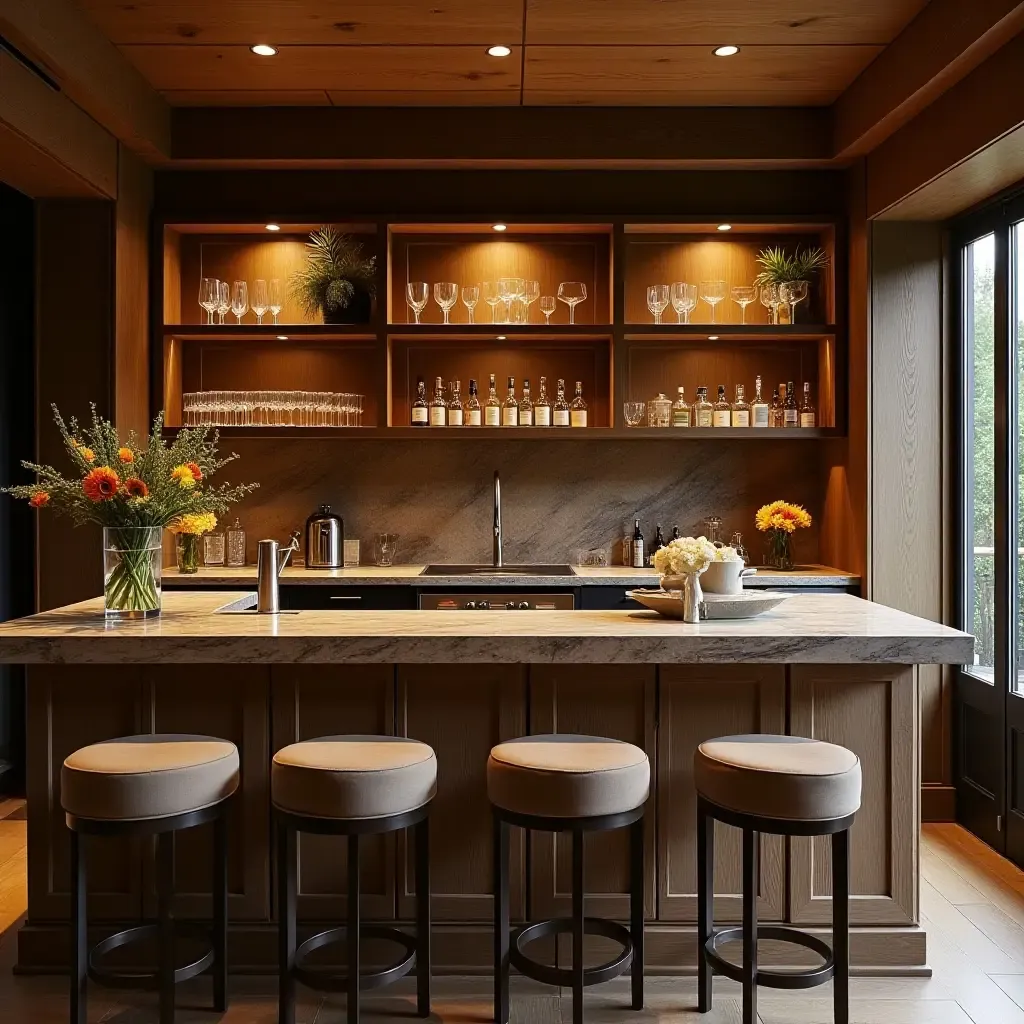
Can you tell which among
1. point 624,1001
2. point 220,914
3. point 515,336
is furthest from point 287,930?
point 515,336

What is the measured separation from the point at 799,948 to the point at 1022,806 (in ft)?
4.62

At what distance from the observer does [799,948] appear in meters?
2.81

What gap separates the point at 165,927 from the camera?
241 cm

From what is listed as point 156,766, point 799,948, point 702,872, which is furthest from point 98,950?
point 799,948

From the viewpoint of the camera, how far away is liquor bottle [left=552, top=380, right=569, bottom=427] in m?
4.79

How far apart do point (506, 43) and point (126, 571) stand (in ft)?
7.89

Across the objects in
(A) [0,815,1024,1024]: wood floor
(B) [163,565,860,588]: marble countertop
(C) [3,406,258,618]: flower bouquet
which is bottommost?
(A) [0,815,1024,1024]: wood floor

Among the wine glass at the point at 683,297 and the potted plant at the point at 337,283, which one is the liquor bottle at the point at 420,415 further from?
the wine glass at the point at 683,297

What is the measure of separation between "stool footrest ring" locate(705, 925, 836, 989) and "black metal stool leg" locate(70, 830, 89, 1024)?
150 cm

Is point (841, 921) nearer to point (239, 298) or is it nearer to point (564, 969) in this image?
point (564, 969)

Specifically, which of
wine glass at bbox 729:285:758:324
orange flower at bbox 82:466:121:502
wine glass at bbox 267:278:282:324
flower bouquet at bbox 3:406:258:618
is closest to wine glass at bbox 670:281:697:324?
wine glass at bbox 729:285:758:324

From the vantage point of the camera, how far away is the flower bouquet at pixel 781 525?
470cm

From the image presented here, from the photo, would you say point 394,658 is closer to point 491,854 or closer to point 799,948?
point 491,854

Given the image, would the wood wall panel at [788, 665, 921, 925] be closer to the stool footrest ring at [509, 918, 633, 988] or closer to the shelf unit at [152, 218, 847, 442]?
the stool footrest ring at [509, 918, 633, 988]
